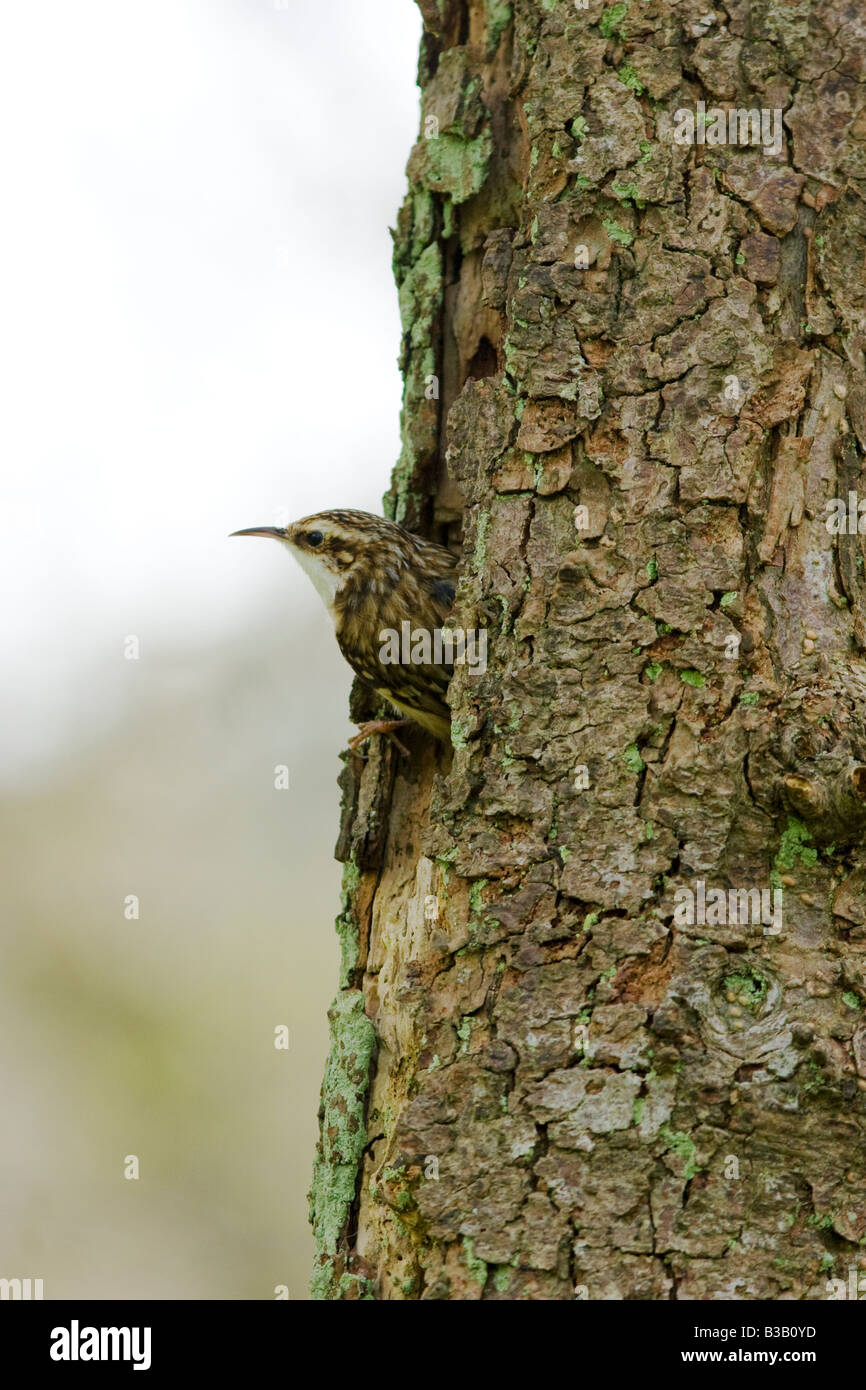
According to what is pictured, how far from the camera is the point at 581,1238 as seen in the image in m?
2.24

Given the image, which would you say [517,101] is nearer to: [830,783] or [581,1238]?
[830,783]

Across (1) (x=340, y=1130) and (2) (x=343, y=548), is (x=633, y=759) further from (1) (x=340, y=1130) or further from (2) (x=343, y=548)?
(2) (x=343, y=548)

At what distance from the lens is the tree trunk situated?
2.28 metres

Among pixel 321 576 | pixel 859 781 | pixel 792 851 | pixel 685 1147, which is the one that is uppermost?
pixel 321 576

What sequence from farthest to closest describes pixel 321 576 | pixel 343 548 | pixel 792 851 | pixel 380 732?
pixel 321 576, pixel 343 548, pixel 380 732, pixel 792 851

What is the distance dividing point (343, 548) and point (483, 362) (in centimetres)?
90

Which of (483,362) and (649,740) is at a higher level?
(483,362)

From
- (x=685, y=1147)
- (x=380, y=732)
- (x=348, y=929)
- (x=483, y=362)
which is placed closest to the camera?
(x=685, y=1147)

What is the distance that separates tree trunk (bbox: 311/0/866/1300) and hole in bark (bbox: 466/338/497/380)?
0.47 m

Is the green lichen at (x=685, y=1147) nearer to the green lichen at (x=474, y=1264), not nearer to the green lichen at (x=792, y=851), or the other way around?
the green lichen at (x=474, y=1264)

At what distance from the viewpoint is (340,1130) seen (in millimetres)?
3117

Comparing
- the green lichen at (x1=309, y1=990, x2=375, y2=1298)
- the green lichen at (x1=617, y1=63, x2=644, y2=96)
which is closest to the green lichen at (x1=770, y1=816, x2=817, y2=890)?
the green lichen at (x1=309, y1=990, x2=375, y2=1298)

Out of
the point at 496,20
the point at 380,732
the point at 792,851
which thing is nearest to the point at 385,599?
the point at 380,732

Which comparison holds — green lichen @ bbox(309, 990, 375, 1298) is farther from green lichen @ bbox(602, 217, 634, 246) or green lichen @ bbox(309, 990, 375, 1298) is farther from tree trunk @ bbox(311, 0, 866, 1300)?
green lichen @ bbox(602, 217, 634, 246)
